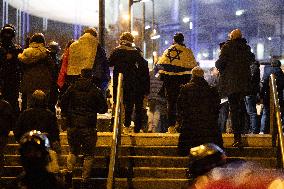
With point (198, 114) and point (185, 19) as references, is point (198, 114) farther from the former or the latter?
point (185, 19)

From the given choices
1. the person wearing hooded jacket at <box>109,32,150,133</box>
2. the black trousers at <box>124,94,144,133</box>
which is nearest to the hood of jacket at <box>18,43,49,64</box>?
the person wearing hooded jacket at <box>109,32,150,133</box>

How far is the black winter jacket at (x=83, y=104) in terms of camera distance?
28.9 feet

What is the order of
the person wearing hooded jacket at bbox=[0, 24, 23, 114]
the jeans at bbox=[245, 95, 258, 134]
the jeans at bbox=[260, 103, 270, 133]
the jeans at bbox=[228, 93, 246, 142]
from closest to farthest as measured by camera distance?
the jeans at bbox=[228, 93, 246, 142], the person wearing hooded jacket at bbox=[0, 24, 23, 114], the jeans at bbox=[260, 103, 270, 133], the jeans at bbox=[245, 95, 258, 134]

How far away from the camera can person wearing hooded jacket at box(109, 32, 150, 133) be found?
1084 centimetres

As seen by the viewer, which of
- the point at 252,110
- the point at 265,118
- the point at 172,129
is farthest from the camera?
the point at 252,110

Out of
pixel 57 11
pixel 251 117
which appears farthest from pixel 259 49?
pixel 251 117

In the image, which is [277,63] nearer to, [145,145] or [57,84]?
[145,145]

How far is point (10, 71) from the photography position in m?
10.3

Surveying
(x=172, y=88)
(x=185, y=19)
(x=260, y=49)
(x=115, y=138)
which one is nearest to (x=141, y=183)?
(x=115, y=138)

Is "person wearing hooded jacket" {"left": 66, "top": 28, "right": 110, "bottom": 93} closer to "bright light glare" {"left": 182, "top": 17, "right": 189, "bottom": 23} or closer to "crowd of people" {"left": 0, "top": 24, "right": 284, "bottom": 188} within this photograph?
"crowd of people" {"left": 0, "top": 24, "right": 284, "bottom": 188}

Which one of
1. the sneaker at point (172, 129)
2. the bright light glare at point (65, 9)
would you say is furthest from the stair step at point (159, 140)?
the bright light glare at point (65, 9)

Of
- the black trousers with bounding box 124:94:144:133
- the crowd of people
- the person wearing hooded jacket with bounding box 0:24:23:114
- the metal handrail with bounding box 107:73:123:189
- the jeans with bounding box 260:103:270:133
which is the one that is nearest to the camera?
the metal handrail with bounding box 107:73:123:189

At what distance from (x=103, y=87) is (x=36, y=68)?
4.83 ft

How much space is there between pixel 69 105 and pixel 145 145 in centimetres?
198
